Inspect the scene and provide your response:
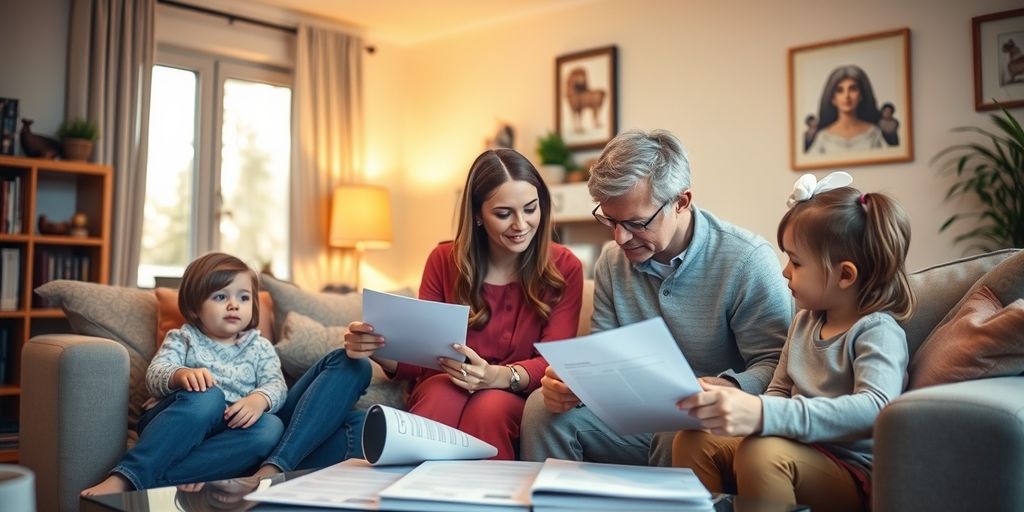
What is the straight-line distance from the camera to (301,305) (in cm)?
277

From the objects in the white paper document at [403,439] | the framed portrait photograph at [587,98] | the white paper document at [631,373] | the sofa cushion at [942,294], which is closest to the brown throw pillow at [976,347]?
the sofa cushion at [942,294]

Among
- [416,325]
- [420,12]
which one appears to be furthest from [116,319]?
[420,12]

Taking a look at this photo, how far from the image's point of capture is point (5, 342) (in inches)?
166

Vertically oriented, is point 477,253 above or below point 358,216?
below

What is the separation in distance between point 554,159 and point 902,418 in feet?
13.0

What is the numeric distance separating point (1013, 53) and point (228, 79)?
165 inches

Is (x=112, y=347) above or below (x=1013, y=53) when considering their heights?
below

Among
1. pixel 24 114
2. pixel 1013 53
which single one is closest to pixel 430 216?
pixel 24 114

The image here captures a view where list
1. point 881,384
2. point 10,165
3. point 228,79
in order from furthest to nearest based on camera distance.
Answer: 1. point 228,79
2. point 10,165
3. point 881,384

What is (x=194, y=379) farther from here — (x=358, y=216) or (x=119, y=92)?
(x=358, y=216)

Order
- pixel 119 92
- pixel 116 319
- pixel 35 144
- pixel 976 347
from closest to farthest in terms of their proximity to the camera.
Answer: pixel 976 347 → pixel 116 319 → pixel 35 144 → pixel 119 92

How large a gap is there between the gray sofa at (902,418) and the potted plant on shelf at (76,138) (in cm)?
215

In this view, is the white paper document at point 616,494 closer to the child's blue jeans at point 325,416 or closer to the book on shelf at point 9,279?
the child's blue jeans at point 325,416

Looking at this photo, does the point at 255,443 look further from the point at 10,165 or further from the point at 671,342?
the point at 10,165
